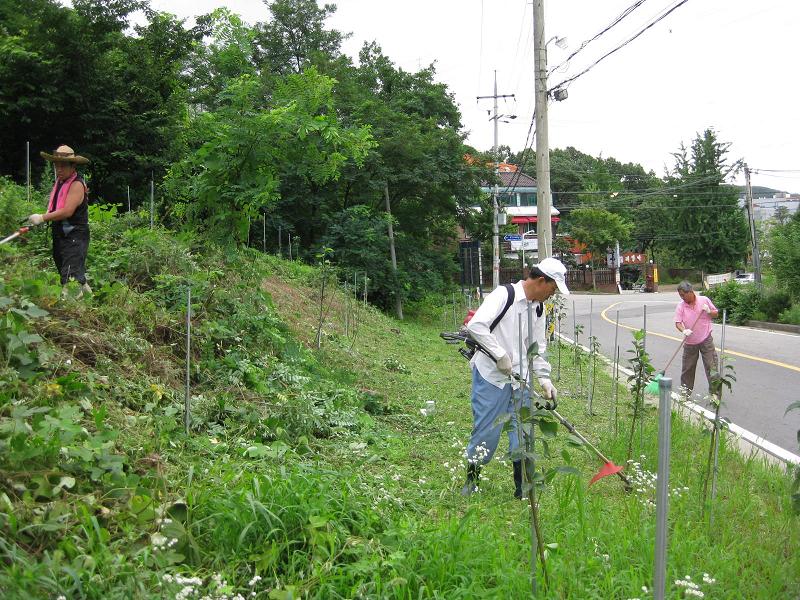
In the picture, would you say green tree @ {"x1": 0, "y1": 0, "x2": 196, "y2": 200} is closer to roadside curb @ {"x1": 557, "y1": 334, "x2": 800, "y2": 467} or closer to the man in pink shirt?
the man in pink shirt

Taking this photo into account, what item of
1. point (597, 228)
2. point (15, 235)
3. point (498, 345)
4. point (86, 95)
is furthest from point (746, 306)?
point (597, 228)

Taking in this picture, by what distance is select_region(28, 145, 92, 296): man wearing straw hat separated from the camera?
19.0 ft

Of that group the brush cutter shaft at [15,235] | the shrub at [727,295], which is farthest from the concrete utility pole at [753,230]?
the brush cutter shaft at [15,235]

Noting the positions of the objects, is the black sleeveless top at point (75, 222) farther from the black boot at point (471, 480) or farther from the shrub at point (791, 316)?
the shrub at point (791, 316)

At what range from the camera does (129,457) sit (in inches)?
148

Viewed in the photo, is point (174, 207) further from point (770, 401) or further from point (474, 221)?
point (474, 221)

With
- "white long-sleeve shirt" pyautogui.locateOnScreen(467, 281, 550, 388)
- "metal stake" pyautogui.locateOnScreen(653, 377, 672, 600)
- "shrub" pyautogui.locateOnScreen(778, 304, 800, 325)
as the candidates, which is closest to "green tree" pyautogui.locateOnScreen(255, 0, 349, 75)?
"shrub" pyautogui.locateOnScreen(778, 304, 800, 325)

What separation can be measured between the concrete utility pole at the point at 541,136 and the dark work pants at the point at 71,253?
892 cm

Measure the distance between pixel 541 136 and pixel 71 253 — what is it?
9.61 m

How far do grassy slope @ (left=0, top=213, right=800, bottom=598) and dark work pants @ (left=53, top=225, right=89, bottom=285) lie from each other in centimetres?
32

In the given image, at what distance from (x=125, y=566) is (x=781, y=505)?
13.2 feet

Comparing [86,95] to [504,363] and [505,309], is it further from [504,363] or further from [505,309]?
[504,363]

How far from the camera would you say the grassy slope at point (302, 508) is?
3.01 meters

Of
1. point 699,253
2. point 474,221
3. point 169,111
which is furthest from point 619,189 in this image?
point 169,111
